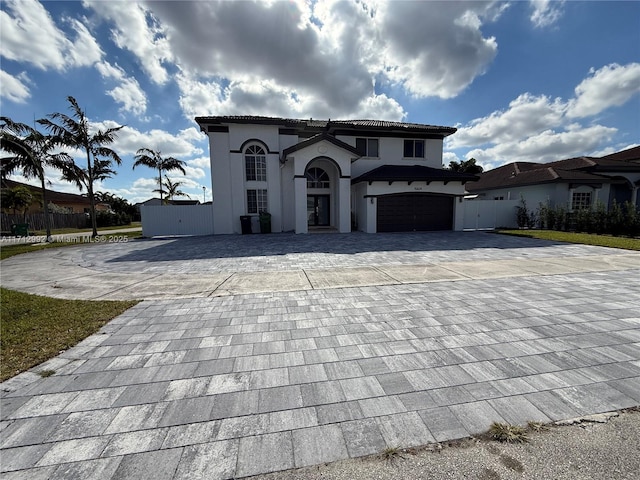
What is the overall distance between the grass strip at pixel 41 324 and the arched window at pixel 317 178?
14.9 m

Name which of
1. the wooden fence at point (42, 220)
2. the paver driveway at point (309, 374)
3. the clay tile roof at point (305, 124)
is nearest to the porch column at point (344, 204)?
the clay tile roof at point (305, 124)

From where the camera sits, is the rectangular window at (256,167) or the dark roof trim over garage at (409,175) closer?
the dark roof trim over garage at (409,175)

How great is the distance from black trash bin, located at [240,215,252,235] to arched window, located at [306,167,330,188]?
16.1 ft

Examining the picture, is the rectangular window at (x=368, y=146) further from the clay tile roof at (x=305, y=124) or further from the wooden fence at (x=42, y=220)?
the wooden fence at (x=42, y=220)

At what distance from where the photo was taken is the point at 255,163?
17.1 m

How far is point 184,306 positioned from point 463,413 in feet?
15.0

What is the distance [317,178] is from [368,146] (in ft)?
13.7

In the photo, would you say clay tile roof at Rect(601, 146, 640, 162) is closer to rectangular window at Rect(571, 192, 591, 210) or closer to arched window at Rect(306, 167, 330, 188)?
rectangular window at Rect(571, 192, 591, 210)

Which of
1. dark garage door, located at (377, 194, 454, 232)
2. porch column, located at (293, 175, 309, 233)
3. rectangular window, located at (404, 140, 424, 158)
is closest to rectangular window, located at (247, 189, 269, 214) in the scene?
porch column, located at (293, 175, 309, 233)

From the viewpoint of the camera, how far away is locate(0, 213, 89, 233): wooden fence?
2392 centimetres

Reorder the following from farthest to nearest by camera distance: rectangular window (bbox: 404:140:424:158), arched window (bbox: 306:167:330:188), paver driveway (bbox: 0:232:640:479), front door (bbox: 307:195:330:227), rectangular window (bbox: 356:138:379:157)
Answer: front door (bbox: 307:195:330:227), rectangular window (bbox: 404:140:424:158), arched window (bbox: 306:167:330:188), rectangular window (bbox: 356:138:379:157), paver driveway (bbox: 0:232:640:479)

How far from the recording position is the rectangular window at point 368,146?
18.2 meters

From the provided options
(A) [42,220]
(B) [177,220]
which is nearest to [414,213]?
(B) [177,220]

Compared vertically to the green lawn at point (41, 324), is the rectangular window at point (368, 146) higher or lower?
higher
